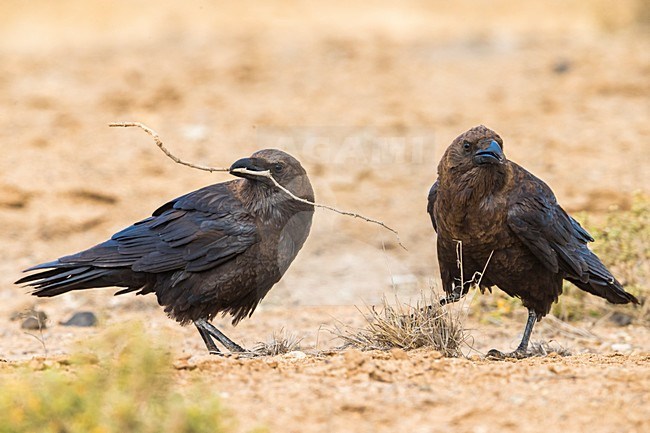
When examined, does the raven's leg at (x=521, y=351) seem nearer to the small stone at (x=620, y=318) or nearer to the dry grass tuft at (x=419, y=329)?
the dry grass tuft at (x=419, y=329)

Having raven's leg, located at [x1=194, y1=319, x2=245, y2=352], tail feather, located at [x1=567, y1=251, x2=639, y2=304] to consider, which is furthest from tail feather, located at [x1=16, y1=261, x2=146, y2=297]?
tail feather, located at [x1=567, y1=251, x2=639, y2=304]

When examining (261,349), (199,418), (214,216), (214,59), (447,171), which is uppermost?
(214,59)

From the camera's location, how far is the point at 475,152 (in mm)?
5426

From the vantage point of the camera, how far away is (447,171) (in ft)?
18.1

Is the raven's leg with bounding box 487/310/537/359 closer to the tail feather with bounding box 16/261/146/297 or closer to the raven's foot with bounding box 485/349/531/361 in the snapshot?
the raven's foot with bounding box 485/349/531/361

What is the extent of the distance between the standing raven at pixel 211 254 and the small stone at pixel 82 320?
4.51 feet

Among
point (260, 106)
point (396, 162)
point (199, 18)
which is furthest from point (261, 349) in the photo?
point (199, 18)

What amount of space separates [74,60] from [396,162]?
19.2 ft

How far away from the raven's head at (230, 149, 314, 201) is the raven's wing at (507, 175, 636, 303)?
1.32 meters

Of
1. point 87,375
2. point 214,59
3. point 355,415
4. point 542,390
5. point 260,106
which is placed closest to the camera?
point 87,375

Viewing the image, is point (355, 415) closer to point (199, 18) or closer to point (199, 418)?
point (199, 418)

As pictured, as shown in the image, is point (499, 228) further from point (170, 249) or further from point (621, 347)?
point (170, 249)

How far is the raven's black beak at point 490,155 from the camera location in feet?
17.4

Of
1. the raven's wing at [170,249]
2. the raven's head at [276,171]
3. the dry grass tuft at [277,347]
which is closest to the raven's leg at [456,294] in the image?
Answer: the dry grass tuft at [277,347]
